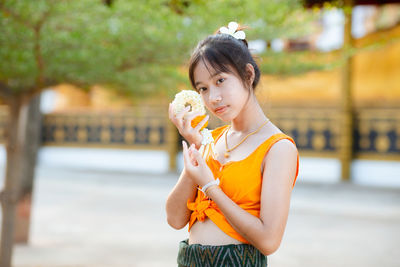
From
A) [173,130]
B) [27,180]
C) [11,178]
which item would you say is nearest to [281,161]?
[11,178]

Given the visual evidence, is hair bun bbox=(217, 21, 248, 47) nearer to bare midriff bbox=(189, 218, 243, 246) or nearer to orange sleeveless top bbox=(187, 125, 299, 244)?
orange sleeveless top bbox=(187, 125, 299, 244)

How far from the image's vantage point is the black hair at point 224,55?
126 cm

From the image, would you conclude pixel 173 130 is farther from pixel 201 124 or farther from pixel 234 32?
pixel 201 124

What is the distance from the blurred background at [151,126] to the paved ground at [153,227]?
0.02 meters

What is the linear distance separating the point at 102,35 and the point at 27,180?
88.3 inches

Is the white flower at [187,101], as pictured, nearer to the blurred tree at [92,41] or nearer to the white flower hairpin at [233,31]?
the white flower hairpin at [233,31]

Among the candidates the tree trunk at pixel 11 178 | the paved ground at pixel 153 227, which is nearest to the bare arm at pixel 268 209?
the tree trunk at pixel 11 178

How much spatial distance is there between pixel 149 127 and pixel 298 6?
6.46 metres

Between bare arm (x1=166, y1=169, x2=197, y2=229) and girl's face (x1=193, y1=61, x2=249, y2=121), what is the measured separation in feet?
0.76

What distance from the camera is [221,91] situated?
49.5 inches

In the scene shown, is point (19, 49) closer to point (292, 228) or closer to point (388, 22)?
point (292, 228)

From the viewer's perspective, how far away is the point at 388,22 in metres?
9.98

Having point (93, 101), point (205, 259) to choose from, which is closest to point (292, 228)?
point (205, 259)

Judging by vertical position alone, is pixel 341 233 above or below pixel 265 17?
below
